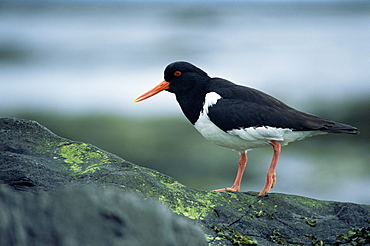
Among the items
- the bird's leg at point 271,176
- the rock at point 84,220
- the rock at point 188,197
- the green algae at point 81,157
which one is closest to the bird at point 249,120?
the bird's leg at point 271,176

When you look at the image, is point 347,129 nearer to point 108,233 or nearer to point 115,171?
point 115,171

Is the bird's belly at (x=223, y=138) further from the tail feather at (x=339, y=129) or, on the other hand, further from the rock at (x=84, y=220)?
the rock at (x=84, y=220)

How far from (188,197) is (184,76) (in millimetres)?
2620

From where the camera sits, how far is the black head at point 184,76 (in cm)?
696

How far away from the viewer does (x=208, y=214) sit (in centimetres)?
462

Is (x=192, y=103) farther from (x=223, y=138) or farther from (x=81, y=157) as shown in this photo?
(x=81, y=157)

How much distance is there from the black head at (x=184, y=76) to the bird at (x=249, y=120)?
16cm

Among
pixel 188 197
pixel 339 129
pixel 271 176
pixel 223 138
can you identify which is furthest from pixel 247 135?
pixel 188 197

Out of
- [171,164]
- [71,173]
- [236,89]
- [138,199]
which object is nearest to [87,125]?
[171,164]

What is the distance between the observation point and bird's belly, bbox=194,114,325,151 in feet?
20.4

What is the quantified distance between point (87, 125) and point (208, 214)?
11.2 m

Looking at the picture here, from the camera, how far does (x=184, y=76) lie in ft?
23.0

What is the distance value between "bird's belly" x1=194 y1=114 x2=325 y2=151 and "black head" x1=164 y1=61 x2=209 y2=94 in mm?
606

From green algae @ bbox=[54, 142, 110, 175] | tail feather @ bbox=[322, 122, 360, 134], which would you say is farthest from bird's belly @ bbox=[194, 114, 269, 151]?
green algae @ bbox=[54, 142, 110, 175]
